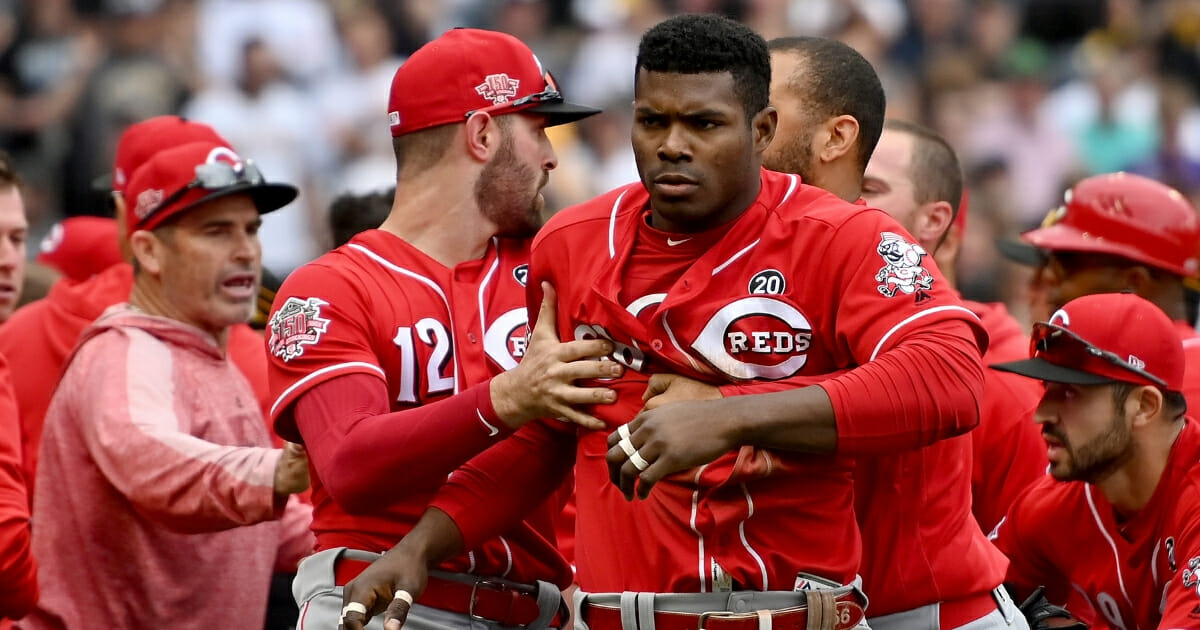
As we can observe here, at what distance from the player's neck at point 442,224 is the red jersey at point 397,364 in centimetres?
5

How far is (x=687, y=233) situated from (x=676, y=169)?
0.17m

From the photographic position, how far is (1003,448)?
5367mm

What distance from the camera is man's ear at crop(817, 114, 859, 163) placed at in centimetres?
444

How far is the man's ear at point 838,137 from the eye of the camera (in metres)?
4.44

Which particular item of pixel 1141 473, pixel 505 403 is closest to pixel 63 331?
pixel 505 403

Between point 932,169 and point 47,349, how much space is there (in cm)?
325

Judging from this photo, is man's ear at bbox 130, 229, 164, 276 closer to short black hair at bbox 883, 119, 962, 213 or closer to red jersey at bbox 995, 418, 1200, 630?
short black hair at bbox 883, 119, 962, 213

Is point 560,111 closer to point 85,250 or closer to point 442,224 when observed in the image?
point 442,224

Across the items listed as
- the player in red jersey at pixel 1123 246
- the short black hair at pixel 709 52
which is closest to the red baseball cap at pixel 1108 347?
the player in red jersey at pixel 1123 246

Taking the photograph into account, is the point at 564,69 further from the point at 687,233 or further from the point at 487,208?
the point at 687,233

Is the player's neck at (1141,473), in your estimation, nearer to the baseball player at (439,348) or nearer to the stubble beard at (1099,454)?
the stubble beard at (1099,454)

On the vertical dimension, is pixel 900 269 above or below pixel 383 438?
above

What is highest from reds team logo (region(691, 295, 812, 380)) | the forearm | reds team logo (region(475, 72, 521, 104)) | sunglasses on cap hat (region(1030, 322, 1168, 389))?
reds team logo (region(475, 72, 521, 104))

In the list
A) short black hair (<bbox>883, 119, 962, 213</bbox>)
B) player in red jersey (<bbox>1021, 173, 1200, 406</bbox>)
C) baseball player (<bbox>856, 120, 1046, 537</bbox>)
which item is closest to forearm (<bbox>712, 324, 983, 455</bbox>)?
baseball player (<bbox>856, 120, 1046, 537</bbox>)
